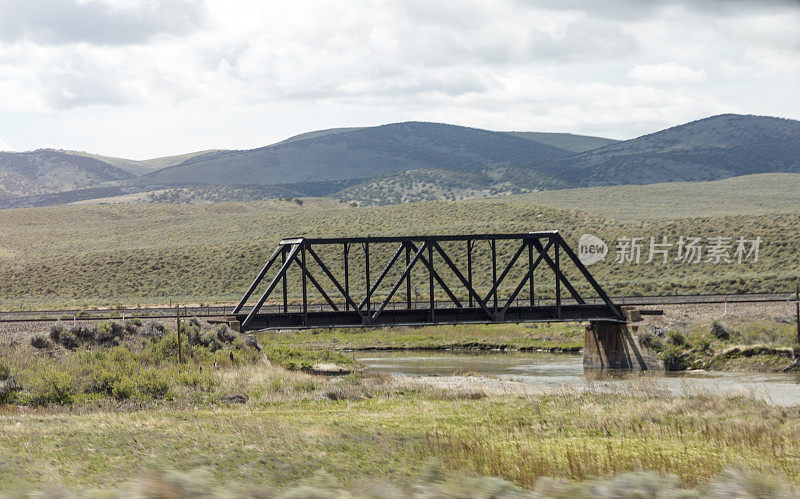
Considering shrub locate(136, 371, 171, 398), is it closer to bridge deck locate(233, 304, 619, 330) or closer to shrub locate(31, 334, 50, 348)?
shrub locate(31, 334, 50, 348)

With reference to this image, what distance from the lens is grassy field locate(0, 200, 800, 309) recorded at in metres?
94.2

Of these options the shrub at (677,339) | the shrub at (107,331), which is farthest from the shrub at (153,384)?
the shrub at (677,339)

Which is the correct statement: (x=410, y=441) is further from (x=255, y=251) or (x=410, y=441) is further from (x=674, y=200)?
(x=674, y=200)

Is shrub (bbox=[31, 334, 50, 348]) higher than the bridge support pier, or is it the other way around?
shrub (bbox=[31, 334, 50, 348])

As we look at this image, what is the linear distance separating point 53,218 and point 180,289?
90.3 meters

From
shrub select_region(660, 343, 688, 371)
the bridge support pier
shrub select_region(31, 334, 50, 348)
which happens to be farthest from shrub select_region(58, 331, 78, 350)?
shrub select_region(660, 343, 688, 371)

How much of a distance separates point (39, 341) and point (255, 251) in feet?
260

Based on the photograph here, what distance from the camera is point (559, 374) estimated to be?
47.0 m

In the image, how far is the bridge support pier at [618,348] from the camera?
4988cm

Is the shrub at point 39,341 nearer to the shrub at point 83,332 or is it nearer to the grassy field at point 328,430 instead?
the grassy field at point 328,430

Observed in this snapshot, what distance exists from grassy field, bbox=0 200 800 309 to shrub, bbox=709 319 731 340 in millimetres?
32054

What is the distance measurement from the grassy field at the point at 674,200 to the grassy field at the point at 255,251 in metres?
24.3

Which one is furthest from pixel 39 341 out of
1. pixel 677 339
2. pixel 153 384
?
pixel 677 339

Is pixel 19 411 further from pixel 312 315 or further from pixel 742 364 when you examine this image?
pixel 742 364
